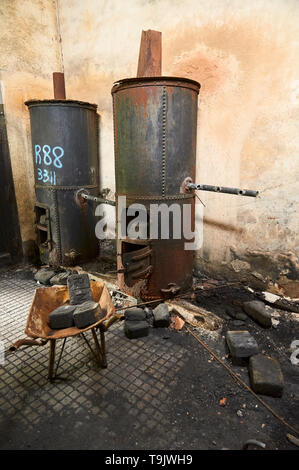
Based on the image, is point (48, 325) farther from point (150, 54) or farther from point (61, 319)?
point (150, 54)

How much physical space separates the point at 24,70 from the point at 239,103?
169 inches

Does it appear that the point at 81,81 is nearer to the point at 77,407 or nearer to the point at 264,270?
the point at 264,270

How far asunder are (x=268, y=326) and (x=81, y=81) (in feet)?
19.1

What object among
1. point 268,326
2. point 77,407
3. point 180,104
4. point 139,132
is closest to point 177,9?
point 180,104

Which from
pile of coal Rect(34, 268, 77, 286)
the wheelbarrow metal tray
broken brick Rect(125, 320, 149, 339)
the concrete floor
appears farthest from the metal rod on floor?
pile of coal Rect(34, 268, 77, 286)

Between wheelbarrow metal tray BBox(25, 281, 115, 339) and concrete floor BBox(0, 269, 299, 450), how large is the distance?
2.20 ft

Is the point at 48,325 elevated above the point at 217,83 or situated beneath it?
situated beneath

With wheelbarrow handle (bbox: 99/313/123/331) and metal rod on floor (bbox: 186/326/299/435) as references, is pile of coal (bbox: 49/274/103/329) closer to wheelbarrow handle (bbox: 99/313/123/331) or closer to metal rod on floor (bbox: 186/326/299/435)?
wheelbarrow handle (bbox: 99/313/123/331)

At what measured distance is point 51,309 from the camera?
3.21 meters

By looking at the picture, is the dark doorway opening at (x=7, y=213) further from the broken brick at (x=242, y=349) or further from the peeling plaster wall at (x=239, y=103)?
the broken brick at (x=242, y=349)

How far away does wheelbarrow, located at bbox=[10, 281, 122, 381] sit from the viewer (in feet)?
8.86

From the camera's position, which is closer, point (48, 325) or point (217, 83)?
point (48, 325)

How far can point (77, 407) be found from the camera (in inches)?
109

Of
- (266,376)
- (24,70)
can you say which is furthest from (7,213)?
(266,376)
